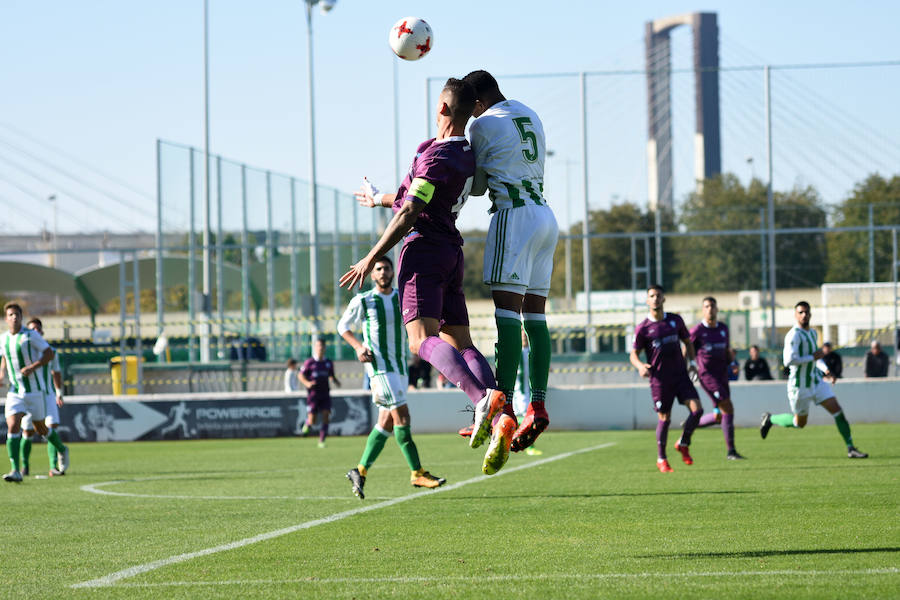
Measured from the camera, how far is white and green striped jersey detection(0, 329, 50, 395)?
15.3m

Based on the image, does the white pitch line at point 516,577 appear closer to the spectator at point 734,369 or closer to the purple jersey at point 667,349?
the purple jersey at point 667,349

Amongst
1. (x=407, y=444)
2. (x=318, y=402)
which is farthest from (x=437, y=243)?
(x=318, y=402)

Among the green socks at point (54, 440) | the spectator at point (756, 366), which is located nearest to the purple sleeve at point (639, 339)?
the green socks at point (54, 440)

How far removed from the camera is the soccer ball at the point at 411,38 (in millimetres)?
7289

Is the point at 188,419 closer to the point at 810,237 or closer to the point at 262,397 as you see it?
the point at 262,397

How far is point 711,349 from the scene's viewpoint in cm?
1588

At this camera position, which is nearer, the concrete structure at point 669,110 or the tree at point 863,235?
the tree at point 863,235

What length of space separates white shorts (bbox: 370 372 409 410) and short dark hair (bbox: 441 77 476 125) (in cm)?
495

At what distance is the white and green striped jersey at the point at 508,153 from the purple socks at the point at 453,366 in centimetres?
85

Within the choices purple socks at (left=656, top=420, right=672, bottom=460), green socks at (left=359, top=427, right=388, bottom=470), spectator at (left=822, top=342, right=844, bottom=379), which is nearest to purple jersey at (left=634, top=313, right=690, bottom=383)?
purple socks at (left=656, top=420, right=672, bottom=460)

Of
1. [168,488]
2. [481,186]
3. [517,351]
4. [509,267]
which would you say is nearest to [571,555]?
[517,351]

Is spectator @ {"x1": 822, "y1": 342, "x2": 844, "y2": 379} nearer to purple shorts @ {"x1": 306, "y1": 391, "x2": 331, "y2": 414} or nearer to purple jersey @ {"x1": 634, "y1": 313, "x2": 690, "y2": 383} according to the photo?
purple shorts @ {"x1": 306, "y1": 391, "x2": 331, "y2": 414}

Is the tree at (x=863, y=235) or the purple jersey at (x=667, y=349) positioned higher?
the tree at (x=863, y=235)

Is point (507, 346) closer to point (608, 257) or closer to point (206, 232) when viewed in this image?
point (608, 257)
